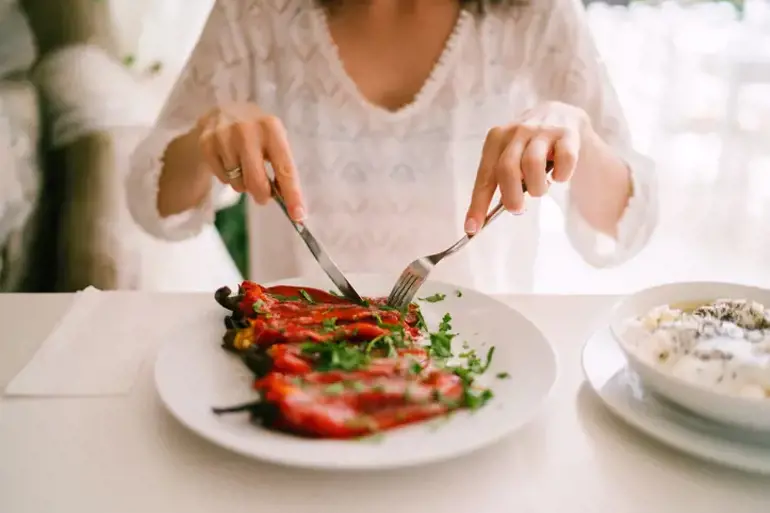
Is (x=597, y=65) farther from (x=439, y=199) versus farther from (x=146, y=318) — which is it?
(x=146, y=318)

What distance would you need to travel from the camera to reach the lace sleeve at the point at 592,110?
92 centimetres

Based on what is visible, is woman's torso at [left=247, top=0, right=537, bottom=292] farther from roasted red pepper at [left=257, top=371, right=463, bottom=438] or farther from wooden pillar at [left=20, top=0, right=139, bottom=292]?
roasted red pepper at [left=257, top=371, right=463, bottom=438]

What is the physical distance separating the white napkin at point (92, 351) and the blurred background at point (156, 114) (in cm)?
50

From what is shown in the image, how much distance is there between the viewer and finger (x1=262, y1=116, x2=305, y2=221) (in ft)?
2.08

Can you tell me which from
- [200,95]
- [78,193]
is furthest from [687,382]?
[78,193]

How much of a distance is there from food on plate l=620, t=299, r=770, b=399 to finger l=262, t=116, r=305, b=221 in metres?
0.30

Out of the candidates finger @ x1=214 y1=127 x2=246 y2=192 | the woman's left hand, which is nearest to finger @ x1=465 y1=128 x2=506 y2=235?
the woman's left hand

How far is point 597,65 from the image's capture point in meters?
0.98

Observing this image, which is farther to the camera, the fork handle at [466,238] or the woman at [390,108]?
the woman at [390,108]

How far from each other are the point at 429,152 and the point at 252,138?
397 millimetres

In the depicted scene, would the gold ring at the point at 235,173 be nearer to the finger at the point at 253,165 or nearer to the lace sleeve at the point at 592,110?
the finger at the point at 253,165

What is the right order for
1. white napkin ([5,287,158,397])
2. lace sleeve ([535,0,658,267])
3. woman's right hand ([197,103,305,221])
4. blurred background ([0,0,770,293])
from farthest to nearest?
blurred background ([0,0,770,293]), lace sleeve ([535,0,658,267]), woman's right hand ([197,103,305,221]), white napkin ([5,287,158,397])

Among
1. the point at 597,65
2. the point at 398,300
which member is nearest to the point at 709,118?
the point at 597,65

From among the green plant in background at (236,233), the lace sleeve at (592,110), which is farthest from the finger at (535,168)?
the green plant in background at (236,233)
